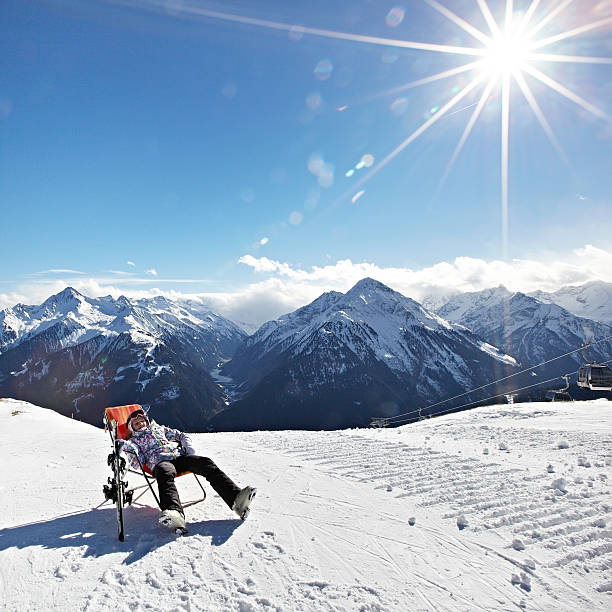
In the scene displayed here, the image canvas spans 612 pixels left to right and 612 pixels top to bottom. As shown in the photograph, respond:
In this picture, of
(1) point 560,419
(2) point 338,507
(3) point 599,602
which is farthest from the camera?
(1) point 560,419

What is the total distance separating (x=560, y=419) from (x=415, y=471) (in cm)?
1182

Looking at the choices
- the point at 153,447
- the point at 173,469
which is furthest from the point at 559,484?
the point at 153,447

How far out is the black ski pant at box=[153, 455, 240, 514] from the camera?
251 inches

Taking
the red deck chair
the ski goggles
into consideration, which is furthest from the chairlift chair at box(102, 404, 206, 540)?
the ski goggles

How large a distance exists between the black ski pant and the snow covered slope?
0.47 m

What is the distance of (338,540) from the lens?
599 cm

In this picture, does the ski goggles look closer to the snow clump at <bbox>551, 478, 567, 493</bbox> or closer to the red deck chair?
the red deck chair

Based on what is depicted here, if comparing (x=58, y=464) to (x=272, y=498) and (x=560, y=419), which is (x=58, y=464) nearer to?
(x=272, y=498)

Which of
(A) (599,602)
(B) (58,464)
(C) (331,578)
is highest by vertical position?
(B) (58,464)

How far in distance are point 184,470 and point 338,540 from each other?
334 cm

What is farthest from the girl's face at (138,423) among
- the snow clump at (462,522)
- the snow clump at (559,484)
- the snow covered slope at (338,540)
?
the snow clump at (559,484)

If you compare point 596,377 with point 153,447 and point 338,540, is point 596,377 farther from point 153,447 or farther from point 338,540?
point 153,447

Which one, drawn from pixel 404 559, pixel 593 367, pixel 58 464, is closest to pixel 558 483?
pixel 404 559

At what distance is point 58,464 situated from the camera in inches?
425
